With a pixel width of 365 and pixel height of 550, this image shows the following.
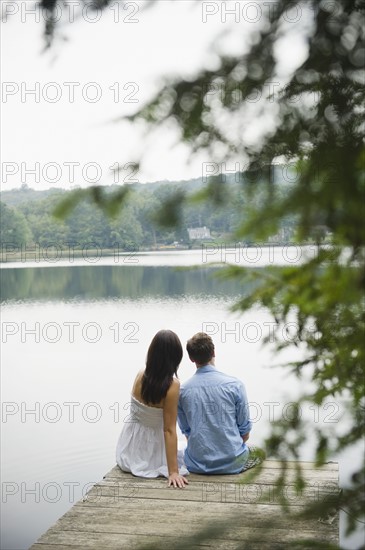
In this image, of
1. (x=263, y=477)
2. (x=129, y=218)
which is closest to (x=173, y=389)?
(x=263, y=477)

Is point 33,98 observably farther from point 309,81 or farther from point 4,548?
point 4,548

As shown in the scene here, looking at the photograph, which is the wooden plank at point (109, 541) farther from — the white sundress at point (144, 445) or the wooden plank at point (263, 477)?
the white sundress at point (144, 445)

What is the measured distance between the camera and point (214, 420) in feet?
18.3

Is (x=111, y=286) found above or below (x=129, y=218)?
below

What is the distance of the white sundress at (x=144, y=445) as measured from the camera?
5711 mm

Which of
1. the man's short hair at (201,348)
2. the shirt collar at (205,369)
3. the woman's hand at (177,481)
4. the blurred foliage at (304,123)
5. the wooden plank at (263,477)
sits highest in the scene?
the blurred foliage at (304,123)

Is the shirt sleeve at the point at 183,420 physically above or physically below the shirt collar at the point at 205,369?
below

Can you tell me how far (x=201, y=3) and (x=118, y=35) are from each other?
810mm

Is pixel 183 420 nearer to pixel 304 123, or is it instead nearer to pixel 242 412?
pixel 242 412

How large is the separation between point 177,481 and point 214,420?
55 centimetres

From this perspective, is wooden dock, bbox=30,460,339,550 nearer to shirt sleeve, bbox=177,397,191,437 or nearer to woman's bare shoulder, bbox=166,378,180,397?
shirt sleeve, bbox=177,397,191,437

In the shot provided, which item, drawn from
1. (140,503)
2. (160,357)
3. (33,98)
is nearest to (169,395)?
(160,357)

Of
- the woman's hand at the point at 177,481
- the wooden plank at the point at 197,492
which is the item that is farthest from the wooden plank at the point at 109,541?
the woman's hand at the point at 177,481

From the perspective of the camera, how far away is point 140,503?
16.3 ft
